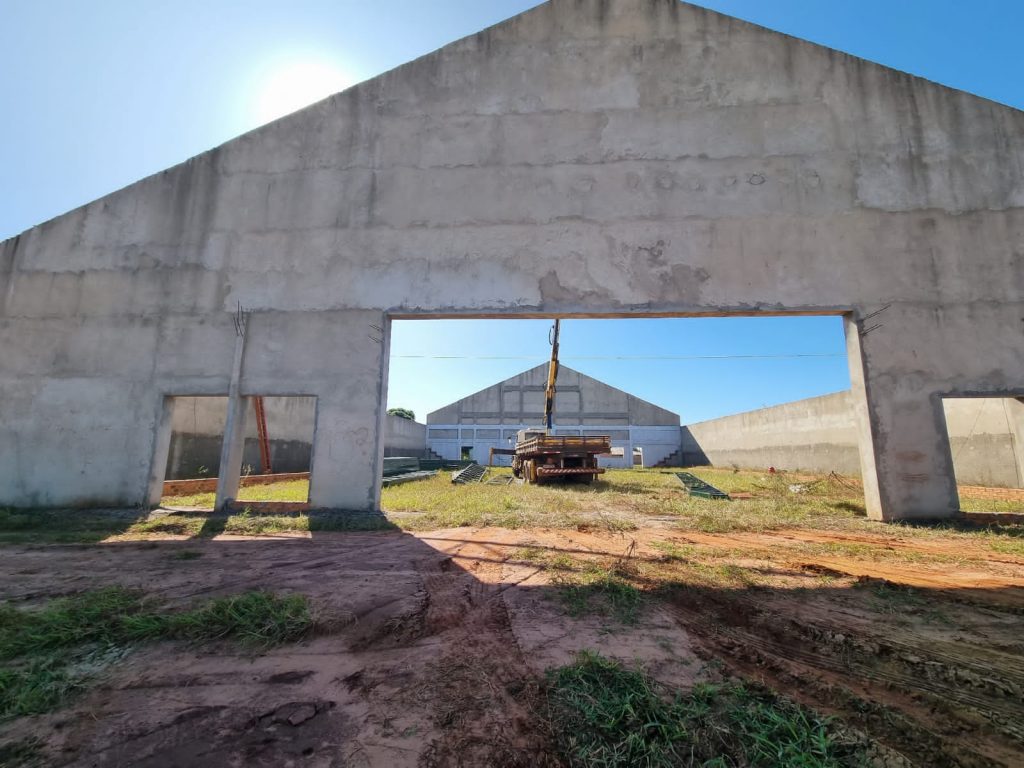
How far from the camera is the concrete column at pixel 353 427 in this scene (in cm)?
732

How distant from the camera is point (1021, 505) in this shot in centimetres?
824

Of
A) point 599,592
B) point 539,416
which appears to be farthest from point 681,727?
point 539,416

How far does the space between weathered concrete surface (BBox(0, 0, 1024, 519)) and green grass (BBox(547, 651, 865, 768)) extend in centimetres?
607

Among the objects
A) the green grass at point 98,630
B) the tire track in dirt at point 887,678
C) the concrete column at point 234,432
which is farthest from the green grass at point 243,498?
the tire track in dirt at point 887,678

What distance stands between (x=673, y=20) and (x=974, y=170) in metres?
5.96

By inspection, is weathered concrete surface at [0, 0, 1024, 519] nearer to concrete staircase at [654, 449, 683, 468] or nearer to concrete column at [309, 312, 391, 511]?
concrete column at [309, 312, 391, 511]

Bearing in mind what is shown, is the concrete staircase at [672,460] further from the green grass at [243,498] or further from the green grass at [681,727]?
the green grass at [681,727]

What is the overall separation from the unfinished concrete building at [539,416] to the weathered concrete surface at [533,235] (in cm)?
2640

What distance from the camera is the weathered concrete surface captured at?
24.2 ft

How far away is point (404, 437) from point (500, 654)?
29584mm

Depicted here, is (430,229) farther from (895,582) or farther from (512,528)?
(895,582)

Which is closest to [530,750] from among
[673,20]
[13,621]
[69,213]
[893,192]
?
[13,621]

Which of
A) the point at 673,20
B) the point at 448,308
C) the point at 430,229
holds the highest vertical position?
the point at 673,20

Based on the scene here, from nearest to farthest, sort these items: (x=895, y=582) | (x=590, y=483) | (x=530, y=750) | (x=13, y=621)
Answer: (x=530, y=750) < (x=13, y=621) < (x=895, y=582) < (x=590, y=483)
